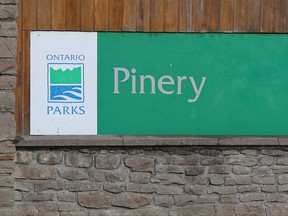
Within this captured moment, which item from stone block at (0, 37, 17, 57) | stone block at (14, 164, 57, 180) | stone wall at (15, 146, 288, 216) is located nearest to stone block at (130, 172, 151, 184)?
stone wall at (15, 146, 288, 216)

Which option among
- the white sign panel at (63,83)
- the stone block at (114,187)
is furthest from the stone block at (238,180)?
the white sign panel at (63,83)

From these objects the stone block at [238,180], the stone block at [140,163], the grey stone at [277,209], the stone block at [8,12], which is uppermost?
the stone block at [8,12]

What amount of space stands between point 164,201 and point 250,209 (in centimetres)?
95

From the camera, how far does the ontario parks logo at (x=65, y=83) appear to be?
7.46m

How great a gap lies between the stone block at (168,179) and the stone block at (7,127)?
157cm

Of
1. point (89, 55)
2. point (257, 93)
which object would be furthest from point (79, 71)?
point (257, 93)

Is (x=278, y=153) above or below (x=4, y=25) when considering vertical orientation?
below

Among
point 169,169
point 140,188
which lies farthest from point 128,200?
point 169,169

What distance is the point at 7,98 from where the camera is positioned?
7.18 metres

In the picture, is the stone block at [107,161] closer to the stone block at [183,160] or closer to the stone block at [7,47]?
the stone block at [183,160]

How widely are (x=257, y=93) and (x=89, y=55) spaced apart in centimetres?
189

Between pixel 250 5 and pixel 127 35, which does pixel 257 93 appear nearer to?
pixel 250 5

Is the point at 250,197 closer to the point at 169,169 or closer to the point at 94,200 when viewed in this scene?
the point at 169,169

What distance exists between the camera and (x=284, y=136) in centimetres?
773
